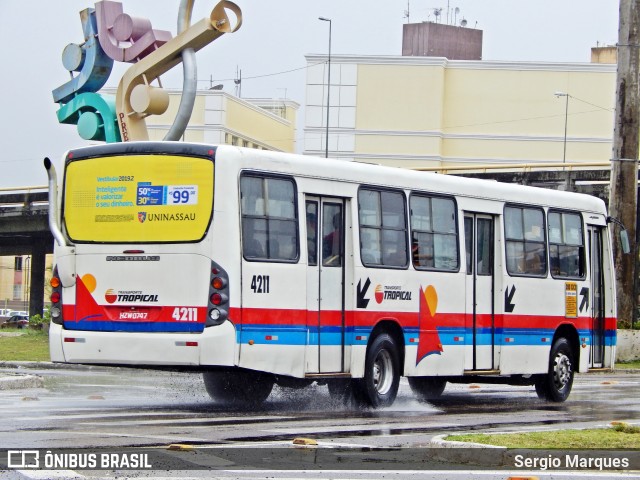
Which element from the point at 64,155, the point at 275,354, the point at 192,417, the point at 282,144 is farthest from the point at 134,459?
the point at 282,144

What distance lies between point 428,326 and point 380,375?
3.71 feet

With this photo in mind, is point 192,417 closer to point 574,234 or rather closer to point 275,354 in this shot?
point 275,354

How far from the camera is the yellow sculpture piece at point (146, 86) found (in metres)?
35.9

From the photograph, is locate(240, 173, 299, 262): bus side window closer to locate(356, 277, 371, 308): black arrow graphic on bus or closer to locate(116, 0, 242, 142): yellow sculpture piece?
locate(356, 277, 371, 308): black arrow graphic on bus

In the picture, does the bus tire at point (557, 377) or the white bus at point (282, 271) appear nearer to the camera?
the white bus at point (282, 271)

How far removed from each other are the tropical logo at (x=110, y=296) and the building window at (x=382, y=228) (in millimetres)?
3219

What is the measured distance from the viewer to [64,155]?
53.7ft

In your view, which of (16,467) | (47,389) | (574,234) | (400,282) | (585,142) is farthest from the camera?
(585,142)

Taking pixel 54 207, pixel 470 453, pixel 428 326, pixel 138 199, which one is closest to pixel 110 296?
pixel 138 199

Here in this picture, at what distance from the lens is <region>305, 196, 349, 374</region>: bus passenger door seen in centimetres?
1616

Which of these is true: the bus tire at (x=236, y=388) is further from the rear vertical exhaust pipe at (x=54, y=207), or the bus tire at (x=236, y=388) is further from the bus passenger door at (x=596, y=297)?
the bus passenger door at (x=596, y=297)

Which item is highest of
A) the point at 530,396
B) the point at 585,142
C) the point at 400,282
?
the point at 585,142

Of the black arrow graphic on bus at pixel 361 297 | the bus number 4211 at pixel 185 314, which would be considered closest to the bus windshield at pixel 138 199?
the bus number 4211 at pixel 185 314

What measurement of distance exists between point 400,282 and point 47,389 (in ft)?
18.1
